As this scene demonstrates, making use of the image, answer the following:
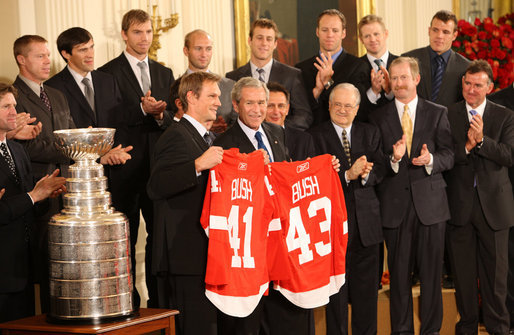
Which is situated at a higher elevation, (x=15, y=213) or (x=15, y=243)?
(x=15, y=213)

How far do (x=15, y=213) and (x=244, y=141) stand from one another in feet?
4.58

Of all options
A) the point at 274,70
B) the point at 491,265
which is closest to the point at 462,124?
the point at 491,265

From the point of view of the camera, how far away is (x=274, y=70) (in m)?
5.90

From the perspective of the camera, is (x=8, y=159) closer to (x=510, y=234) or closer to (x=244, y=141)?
(x=244, y=141)

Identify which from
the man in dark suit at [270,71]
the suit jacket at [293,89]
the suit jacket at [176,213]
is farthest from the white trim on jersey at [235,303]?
the man in dark suit at [270,71]

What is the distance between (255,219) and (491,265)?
2.28 metres

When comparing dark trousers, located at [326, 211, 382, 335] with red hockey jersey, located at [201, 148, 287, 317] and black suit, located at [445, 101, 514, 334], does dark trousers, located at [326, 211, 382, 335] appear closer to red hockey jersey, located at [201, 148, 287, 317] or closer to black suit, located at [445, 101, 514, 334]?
black suit, located at [445, 101, 514, 334]

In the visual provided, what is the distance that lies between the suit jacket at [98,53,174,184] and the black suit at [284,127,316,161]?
0.84 m

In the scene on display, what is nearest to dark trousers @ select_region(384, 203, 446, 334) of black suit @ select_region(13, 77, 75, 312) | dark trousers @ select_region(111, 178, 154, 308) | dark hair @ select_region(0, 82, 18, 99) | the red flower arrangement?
dark trousers @ select_region(111, 178, 154, 308)

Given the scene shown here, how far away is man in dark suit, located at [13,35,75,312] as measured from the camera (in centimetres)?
467

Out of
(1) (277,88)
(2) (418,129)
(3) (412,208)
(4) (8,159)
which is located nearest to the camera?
(4) (8,159)

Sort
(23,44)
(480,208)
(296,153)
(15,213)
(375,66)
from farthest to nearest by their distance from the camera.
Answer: (375,66)
(480,208)
(296,153)
(23,44)
(15,213)

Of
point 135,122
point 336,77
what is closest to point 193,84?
point 135,122

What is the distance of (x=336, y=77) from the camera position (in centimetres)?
600
